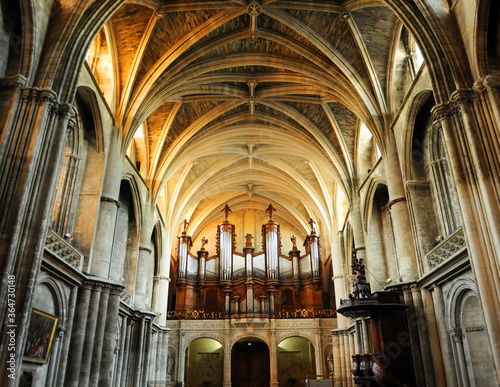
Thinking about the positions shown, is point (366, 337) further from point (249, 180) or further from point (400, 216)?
point (249, 180)

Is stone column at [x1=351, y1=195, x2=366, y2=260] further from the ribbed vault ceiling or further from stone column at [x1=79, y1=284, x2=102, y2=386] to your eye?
stone column at [x1=79, y1=284, x2=102, y2=386]

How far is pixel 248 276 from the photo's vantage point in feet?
86.7

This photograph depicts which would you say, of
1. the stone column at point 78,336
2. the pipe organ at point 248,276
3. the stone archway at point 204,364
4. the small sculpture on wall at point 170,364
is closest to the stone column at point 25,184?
the stone column at point 78,336

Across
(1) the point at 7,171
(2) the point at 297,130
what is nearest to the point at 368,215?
(2) the point at 297,130

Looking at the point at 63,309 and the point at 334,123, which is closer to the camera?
the point at 63,309

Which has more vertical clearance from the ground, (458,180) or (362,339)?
(458,180)

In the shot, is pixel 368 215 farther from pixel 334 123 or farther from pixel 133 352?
pixel 133 352

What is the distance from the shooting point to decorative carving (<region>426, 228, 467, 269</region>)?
410 inches

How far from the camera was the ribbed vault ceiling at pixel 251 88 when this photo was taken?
14.4 metres

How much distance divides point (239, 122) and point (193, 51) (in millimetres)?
6377

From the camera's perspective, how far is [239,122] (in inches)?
847

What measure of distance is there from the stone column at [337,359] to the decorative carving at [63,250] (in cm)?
1385

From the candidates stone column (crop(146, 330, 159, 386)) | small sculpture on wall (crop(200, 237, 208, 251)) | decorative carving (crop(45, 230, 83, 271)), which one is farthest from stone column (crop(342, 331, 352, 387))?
decorative carving (crop(45, 230, 83, 271))

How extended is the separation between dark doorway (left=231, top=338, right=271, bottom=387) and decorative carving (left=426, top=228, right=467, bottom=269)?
17.3 metres
